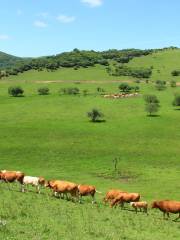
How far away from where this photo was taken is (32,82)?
154 meters

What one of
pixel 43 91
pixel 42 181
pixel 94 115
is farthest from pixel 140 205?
pixel 43 91

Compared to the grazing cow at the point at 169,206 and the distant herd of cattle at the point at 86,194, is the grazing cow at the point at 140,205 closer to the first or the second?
the distant herd of cattle at the point at 86,194

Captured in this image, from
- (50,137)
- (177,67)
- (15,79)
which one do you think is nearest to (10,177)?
(50,137)

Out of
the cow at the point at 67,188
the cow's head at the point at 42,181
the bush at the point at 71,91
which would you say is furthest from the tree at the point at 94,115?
the cow at the point at 67,188

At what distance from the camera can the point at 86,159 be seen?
66.7 m

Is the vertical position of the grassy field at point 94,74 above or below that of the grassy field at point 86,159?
above

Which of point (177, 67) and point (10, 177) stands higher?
point (177, 67)

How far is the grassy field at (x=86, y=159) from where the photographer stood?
77.8ft

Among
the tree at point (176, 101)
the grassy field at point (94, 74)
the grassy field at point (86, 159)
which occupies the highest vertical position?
the grassy field at point (94, 74)

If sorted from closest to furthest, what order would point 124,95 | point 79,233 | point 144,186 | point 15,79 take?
point 79,233
point 144,186
point 124,95
point 15,79

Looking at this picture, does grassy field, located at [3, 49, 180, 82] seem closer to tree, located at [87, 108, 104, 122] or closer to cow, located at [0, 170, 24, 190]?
tree, located at [87, 108, 104, 122]

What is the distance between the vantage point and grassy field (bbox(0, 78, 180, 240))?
23.7 metres

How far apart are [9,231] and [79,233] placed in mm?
3542

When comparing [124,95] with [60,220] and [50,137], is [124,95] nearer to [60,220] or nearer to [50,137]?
[50,137]
